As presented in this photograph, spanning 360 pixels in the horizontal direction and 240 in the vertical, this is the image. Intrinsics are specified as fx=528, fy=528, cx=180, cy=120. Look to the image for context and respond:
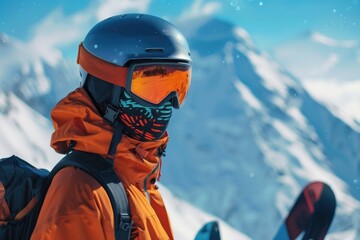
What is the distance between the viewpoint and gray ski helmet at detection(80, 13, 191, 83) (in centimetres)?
166

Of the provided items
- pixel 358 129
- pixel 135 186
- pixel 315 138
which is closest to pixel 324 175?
pixel 315 138

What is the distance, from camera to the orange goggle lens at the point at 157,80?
1678mm

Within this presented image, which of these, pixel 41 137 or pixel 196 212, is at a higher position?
pixel 41 137

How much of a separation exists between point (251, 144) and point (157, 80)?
41726 millimetres

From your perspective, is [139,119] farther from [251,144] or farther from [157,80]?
[251,144]

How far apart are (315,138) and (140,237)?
44.9 meters

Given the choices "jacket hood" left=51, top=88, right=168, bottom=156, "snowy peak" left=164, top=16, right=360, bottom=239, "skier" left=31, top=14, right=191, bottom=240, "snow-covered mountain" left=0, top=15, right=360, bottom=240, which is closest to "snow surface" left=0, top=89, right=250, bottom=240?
"skier" left=31, top=14, right=191, bottom=240

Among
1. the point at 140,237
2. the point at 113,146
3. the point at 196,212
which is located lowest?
the point at 196,212

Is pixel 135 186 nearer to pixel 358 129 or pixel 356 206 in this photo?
pixel 356 206

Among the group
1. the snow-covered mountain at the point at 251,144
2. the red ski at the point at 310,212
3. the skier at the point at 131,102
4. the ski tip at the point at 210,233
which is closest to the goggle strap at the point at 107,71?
the skier at the point at 131,102

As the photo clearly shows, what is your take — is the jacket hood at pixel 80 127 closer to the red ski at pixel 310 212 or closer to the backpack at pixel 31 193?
the backpack at pixel 31 193

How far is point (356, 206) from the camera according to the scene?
36.4 metres

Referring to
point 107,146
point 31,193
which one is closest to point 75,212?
point 31,193

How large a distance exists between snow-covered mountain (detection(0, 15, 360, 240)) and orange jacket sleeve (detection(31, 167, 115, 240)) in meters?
32.8
